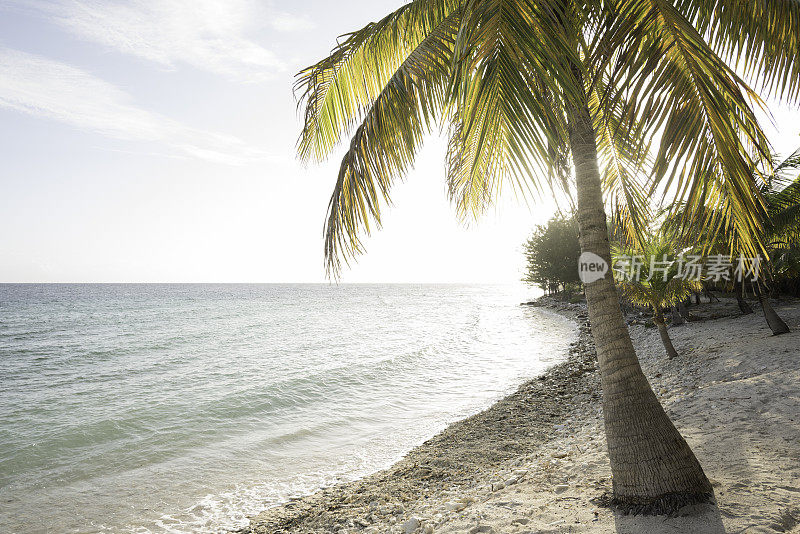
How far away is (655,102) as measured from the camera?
265 centimetres

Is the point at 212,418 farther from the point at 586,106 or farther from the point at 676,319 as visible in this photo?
the point at 676,319

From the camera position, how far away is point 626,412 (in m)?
3.42

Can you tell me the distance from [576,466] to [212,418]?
962 centimetres

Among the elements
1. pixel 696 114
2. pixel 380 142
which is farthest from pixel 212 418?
pixel 696 114

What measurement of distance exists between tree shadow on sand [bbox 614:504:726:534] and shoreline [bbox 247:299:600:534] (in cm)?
199

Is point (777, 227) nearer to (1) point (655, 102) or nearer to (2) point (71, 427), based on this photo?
(1) point (655, 102)

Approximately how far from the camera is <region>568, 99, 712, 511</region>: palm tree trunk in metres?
3.34

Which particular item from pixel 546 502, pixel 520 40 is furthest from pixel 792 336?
pixel 520 40

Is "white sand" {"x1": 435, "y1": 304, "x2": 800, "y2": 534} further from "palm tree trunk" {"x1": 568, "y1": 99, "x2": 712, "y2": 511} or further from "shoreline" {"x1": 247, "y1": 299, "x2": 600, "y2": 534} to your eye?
"shoreline" {"x1": 247, "y1": 299, "x2": 600, "y2": 534}

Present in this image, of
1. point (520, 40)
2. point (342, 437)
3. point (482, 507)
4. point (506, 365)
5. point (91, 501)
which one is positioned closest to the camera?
point (520, 40)

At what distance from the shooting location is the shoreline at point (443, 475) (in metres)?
5.35

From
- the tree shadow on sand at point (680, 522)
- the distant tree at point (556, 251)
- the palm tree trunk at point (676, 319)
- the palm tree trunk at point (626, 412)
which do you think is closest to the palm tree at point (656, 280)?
the palm tree trunk at point (626, 412)

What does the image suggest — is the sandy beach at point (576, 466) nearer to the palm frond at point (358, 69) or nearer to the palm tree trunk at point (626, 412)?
the palm tree trunk at point (626, 412)

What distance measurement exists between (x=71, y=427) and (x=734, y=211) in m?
14.1
